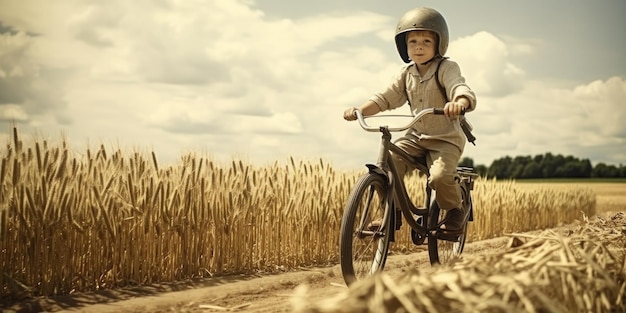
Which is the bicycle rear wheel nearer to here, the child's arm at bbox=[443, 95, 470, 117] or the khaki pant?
the khaki pant

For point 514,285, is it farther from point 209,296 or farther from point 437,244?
point 437,244

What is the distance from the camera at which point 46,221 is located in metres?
4.93

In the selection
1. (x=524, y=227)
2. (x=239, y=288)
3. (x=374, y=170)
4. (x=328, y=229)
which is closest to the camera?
(x=374, y=170)

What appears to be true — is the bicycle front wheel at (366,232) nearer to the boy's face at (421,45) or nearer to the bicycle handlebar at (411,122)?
the bicycle handlebar at (411,122)

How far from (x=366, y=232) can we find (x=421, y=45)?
1707 mm

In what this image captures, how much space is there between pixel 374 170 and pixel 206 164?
2596 mm

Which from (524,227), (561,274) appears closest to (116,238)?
(561,274)

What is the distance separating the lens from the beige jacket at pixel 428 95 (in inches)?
199

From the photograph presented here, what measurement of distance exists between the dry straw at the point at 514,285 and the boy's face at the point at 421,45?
213 cm

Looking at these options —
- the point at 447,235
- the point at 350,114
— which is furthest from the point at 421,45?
the point at 447,235

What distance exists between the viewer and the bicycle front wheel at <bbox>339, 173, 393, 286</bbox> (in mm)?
4168

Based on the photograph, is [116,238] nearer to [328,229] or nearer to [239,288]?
[239,288]

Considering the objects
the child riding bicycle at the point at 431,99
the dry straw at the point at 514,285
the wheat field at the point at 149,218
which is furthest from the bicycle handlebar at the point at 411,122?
the wheat field at the point at 149,218

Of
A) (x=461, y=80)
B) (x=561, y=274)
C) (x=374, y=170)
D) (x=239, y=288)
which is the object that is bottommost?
(x=239, y=288)
